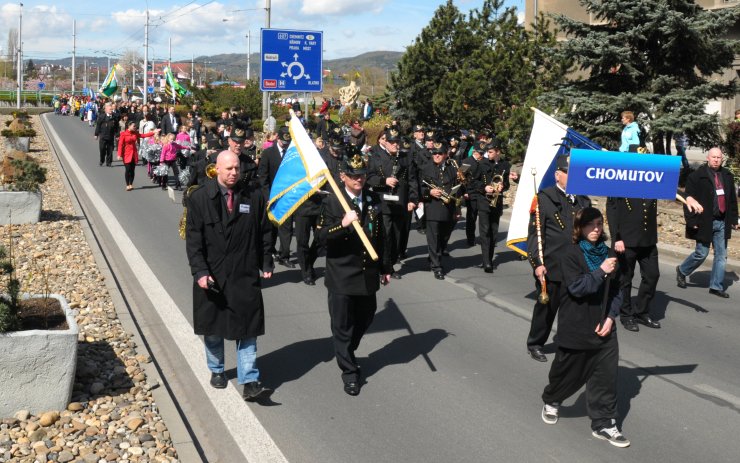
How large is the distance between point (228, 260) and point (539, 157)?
3.24 m

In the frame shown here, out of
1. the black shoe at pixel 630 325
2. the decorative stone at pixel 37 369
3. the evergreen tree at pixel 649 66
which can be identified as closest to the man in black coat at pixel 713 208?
the black shoe at pixel 630 325

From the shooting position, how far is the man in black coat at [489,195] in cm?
1225

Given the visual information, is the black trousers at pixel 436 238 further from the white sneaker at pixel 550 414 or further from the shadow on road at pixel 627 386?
the white sneaker at pixel 550 414

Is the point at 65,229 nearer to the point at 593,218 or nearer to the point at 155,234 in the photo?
the point at 155,234

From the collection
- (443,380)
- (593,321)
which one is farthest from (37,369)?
(593,321)

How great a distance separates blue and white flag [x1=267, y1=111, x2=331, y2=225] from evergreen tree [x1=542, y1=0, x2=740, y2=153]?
13.1 metres

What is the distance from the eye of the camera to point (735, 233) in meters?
15.6

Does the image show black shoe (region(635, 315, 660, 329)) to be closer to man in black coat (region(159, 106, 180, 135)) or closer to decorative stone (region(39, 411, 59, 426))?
decorative stone (region(39, 411, 59, 426))

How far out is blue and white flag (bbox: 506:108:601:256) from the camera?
319 inches

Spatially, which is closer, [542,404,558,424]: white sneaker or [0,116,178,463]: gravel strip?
[0,116,178,463]: gravel strip

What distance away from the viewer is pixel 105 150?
90.7 feet

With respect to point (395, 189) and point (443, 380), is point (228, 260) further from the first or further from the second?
point (395, 189)

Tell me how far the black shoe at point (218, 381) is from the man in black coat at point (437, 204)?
518 cm

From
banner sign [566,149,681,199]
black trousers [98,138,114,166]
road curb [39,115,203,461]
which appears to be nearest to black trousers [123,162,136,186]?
black trousers [98,138,114,166]
